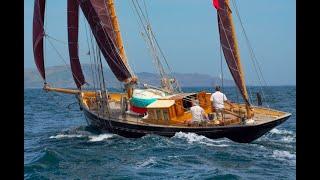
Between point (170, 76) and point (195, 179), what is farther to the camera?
point (170, 76)

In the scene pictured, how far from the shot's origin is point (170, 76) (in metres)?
33.0

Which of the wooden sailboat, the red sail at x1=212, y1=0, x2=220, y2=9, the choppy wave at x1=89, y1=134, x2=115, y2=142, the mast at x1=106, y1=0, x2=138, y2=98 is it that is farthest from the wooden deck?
the red sail at x1=212, y1=0, x2=220, y2=9

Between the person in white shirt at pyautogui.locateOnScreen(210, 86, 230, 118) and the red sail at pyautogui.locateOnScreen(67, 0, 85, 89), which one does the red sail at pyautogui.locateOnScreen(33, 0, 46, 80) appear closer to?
the red sail at pyautogui.locateOnScreen(67, 0, 85, 89)

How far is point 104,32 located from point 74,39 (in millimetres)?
4670

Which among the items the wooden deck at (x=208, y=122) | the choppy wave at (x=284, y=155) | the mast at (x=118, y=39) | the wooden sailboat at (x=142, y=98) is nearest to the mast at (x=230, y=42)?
the wooden sailboat at (x=142, y=98)

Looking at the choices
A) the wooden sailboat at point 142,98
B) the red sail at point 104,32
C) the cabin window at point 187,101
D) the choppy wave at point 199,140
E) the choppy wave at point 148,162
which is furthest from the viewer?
the red sail at point 104,32

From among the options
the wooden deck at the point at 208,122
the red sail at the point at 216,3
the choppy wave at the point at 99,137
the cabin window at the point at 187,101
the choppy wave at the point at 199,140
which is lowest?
the choppy wave at the point at 99,137

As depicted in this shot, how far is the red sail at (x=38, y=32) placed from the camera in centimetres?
3150

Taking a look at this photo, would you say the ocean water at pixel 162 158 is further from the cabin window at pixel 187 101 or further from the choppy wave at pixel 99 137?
the cabin window at pixel 187 101

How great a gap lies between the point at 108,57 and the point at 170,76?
450cm

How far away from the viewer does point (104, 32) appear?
97.1 feet
